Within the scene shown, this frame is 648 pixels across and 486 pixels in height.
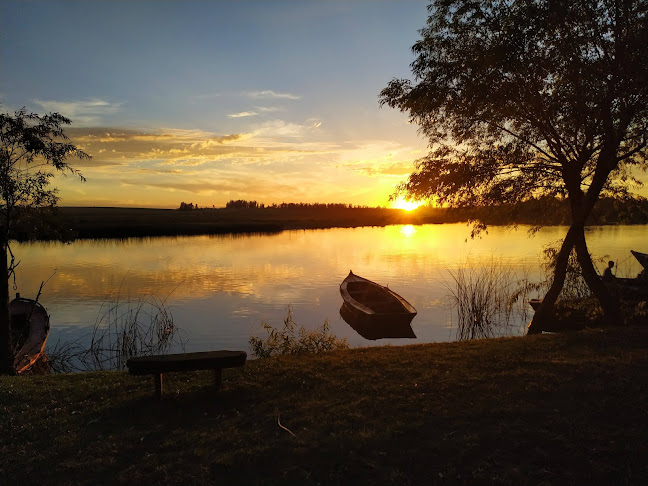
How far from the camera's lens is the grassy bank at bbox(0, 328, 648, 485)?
566 centimetres

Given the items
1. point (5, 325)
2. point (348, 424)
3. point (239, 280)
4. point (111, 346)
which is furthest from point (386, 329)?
point (239, 280)

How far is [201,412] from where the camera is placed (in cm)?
765

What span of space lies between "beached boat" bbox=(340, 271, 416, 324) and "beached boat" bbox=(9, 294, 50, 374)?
509 inches

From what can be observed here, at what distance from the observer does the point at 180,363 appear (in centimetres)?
804

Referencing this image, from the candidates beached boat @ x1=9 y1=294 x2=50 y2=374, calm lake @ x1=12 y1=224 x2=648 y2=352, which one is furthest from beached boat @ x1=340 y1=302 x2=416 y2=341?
beached boat @ x1=9 y1=294 x2=50 y2=374

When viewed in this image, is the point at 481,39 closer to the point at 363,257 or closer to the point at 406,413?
the point at 406,413

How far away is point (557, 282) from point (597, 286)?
3.93 ft

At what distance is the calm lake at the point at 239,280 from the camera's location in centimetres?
2127

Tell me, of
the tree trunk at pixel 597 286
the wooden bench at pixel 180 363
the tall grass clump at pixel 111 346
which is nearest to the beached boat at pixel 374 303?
the tree trunk at pixel 597 286

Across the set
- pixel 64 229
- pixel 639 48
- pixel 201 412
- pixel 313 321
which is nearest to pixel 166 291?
pixel 313 321

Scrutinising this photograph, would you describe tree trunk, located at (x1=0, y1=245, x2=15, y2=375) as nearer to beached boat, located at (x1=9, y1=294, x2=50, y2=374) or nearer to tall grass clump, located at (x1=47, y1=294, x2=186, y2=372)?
beached boat, located at (x1=9, y1=294, x2=50, y2=374)

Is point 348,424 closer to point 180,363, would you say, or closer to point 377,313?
point 180,363

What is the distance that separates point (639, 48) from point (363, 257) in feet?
129

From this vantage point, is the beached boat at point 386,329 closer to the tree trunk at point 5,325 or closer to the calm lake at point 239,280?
the calm lake at point 239,280
